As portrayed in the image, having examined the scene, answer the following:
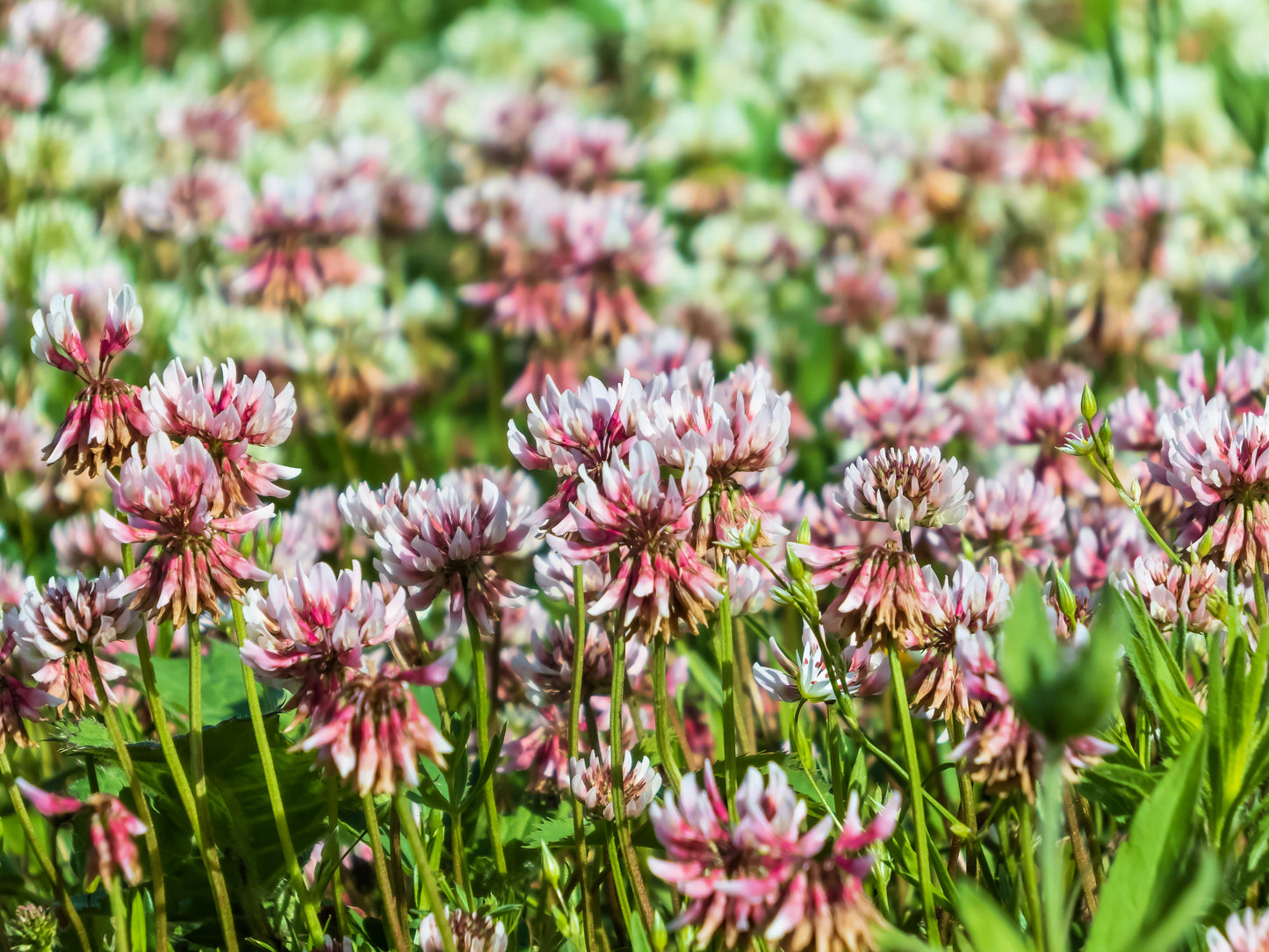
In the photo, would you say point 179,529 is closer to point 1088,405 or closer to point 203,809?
point 203,809

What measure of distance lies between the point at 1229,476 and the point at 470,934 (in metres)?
0.94

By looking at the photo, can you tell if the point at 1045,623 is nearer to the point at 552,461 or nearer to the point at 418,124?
the point at 552,461

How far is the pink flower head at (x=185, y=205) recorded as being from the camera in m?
3.45

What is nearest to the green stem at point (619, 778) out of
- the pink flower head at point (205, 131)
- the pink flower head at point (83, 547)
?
the pink flower head at point (83, 547)

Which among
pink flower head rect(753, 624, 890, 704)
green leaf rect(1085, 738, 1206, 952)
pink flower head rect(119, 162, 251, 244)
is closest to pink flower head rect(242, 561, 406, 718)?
pink flower head rect(753, 624, 890, 704)

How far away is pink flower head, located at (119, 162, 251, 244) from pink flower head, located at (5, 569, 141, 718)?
2.18 m

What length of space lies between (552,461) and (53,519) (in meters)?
A: 1.83

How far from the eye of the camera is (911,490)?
140 centimetres

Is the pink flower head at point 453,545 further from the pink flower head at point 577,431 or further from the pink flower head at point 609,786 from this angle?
the pink flower head at point 609,786

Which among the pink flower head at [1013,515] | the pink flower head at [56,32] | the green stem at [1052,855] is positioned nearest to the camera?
the green stem at [1052,855]

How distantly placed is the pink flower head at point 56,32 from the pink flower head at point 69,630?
10.1 feet

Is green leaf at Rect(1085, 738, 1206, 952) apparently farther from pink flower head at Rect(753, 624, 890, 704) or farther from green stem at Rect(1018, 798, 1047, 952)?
pink flower head at Rect(753, 624, 890, 704)

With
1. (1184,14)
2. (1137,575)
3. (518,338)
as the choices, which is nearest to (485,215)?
(518,338)

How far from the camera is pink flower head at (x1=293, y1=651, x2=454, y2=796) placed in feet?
3.74
